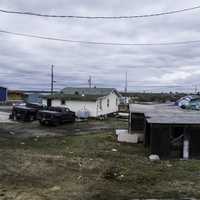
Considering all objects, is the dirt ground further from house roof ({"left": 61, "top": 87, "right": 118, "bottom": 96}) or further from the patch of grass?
house roof ({"left": 61, "top": 87, "right": 118, "bottom": 96})

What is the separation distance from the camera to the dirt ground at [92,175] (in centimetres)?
1020

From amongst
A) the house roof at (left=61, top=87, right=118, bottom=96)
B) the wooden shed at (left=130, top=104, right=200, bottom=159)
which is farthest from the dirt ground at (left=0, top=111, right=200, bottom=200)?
the house roof at (left=61, top=87, right=118, bottom=96)

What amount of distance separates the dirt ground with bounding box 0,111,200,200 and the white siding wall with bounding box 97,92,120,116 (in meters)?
26.3

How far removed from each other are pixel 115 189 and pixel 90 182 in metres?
1.09

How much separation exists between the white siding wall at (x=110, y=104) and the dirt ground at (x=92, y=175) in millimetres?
26319

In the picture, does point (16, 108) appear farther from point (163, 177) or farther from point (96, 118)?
point (163, 177)

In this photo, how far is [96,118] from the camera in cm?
4347

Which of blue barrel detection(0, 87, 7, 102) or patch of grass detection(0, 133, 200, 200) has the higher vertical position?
blue barrel detection(0, 87, 7, 102)

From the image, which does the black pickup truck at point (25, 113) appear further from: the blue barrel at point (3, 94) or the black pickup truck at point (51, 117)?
the blue barrel at point (3, 94)

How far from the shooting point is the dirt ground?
10203 mm

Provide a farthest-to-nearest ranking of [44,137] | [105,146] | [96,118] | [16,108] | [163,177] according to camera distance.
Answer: [96,118], [16,108], [44,137], [105,146], [163,177]

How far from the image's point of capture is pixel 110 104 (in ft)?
165

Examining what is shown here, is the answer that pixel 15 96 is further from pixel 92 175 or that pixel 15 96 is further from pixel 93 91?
pixel 92 175

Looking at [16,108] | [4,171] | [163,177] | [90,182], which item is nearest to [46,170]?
[4,171]
